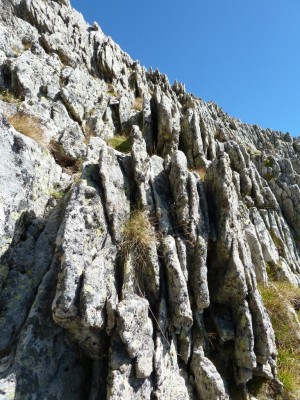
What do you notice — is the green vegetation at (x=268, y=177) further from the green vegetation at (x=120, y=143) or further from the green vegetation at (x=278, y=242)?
the green vegetation at (x=120, y=143)

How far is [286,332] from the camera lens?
34.7ft

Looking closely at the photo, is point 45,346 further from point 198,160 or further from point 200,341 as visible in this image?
point 198,160

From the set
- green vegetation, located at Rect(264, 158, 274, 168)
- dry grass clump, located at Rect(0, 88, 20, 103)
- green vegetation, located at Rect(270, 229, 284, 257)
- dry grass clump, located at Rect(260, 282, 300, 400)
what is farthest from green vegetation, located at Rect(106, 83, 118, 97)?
dry grass clump, located at Rect(260, 282, 300, 400)

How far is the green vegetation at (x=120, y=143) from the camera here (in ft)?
51.8

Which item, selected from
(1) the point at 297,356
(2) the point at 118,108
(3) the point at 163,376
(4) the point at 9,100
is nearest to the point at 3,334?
(3) the point at 163,376

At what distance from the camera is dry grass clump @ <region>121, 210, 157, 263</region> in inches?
275

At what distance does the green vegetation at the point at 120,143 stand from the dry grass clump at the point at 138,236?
8.58 m

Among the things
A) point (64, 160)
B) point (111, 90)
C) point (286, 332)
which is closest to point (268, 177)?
point (111, 90)

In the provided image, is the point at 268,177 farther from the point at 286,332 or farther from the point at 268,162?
the point at 286,332

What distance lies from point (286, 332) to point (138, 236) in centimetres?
801

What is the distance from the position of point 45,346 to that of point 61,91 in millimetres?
14144

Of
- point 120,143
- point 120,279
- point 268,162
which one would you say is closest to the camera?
point 120,279

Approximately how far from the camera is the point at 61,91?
15602mm

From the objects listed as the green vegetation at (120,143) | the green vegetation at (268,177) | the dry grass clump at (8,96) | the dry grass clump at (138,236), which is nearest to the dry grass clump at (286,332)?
the dry grass clump at (138,236)
